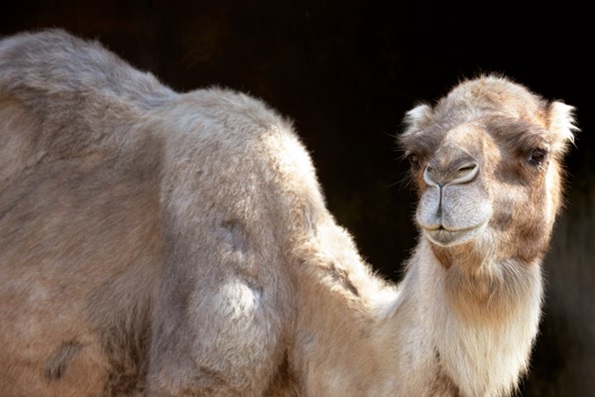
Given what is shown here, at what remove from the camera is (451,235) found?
176 inches

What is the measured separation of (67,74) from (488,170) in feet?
8.01

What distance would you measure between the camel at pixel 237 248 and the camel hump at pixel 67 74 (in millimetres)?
10

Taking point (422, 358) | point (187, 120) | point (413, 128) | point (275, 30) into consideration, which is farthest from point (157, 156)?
point (275, 30)

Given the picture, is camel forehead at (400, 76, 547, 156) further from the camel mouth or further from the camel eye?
the camel mouth

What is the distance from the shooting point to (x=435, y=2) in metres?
9.36

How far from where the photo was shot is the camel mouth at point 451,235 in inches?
176

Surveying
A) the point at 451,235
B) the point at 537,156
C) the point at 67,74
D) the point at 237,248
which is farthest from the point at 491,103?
the point at 67,74

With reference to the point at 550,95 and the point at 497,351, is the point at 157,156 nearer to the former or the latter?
the point at 497,351

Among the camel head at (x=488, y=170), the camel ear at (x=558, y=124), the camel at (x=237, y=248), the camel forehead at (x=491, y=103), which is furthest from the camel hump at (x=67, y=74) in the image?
the camel ear at (x=558, y=124)

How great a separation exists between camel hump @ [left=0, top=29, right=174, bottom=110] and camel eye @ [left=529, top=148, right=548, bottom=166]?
2003mm

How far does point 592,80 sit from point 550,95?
0.33 m

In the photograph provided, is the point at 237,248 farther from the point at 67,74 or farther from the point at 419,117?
the point at 67,74

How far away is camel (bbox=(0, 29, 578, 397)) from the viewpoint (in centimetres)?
476

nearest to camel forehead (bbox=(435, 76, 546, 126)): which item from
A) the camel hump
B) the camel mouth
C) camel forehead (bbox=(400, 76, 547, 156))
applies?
camel forehead (bbox=(400, 76, 547, 156))
